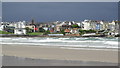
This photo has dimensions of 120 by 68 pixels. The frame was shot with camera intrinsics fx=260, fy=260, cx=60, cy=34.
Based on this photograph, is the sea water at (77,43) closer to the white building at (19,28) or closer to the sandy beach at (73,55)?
the sandy beach at (73,55)

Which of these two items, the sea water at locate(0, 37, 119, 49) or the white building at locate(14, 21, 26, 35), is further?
the white building at locate(14, 21, 26, 35)

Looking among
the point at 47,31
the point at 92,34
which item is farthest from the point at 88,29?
the point at 47,31

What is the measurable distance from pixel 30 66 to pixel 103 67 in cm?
133

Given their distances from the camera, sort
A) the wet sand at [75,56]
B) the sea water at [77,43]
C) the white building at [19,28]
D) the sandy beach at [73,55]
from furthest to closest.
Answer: the white building at [19,28] < the sea water at [77,43] < the sandy beach at [73,55] < the wet sand at [75,56]

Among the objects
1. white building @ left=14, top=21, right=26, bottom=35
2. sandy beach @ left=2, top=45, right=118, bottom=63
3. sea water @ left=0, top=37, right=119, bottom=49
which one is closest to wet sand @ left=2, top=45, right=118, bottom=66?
sandy beach @ left=2, top=45, right=118, bottom=63

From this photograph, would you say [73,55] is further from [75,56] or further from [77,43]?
[77,43]

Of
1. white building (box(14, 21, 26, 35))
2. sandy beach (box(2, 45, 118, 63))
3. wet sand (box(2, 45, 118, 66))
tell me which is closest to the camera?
wet sand (box(2, 45, 118, 66))

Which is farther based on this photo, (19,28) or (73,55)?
(19,28)

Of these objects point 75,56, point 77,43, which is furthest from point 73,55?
point 77,43

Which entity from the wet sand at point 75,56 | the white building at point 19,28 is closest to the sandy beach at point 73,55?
the wet sand at point 75,56

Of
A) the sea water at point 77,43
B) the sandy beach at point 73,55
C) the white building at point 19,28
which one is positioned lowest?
the sea water at point 77,43

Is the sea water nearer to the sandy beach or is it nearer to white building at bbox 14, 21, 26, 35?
the sandy beach

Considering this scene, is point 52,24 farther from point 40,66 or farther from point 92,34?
point 40,66

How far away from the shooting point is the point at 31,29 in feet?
103
